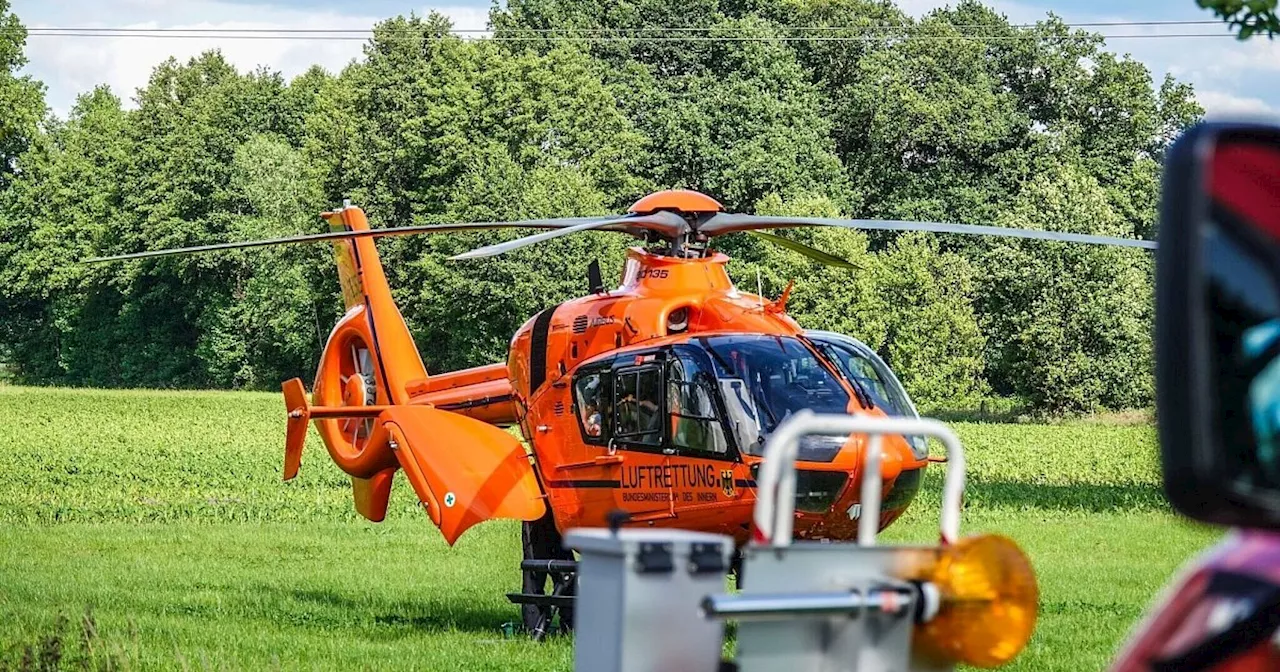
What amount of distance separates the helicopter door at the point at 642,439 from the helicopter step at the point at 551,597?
644mm

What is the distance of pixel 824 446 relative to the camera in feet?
30.6

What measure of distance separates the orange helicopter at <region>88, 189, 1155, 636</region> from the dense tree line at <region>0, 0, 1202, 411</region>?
3933cm

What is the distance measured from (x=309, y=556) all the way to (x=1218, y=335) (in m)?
17.4

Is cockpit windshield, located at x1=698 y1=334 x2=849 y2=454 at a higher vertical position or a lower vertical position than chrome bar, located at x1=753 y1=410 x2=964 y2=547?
lower

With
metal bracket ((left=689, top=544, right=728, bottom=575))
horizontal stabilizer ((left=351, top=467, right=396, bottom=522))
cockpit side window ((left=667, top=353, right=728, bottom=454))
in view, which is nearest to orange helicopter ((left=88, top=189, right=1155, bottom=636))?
cockpit side window ((left=667, top=353, right=728, bottom=454))

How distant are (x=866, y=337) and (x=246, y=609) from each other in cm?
4357

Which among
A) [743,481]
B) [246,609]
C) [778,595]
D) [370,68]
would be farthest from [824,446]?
[370,68]

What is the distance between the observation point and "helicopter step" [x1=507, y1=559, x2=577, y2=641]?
1065cm

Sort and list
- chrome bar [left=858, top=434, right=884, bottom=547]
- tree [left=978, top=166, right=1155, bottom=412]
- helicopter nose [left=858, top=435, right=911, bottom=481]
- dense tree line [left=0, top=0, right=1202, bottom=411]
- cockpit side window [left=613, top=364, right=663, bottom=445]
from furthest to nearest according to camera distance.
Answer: dense tree line [left=0, top=0, right=1202, bottom=411] → tree [left=978, top=166, right=1155, bottom=412] → cockpit side window [left=613, top=364, right=663, bottom=445] → helicopter nose [left=858, top=435, right=911, bottom=481] → chrome bar [left=858, top=434, right=884, bottom=547]

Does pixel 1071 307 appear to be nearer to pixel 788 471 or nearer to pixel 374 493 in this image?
pixel 374 493

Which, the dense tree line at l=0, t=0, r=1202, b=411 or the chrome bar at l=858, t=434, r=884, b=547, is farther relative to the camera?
the dense tree line at l=0, t=0, r=1202, b=411

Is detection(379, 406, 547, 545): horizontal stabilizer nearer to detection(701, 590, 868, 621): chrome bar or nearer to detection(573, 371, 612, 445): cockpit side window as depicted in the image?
detection(573, 371, 612, 445): cockpit side window

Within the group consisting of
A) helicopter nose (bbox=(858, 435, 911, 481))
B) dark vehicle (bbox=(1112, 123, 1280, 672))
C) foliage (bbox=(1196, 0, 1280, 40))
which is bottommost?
helicopter nose (bbox=(858, 435, 911, 481))

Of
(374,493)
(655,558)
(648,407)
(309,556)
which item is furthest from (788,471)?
(309,556)
